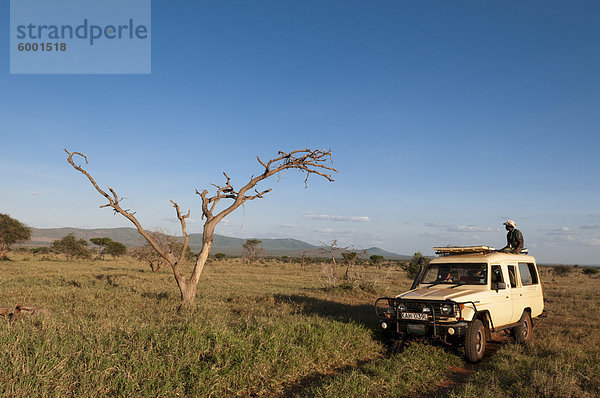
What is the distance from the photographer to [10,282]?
53.9 ft

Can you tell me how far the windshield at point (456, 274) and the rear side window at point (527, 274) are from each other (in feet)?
5.91

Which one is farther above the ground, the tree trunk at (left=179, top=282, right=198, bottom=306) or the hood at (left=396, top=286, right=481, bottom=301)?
the hood at (left=396, top=286, right=481, bottom=301)

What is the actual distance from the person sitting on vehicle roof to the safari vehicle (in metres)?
0.30

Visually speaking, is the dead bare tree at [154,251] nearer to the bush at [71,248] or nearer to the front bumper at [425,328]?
the bush at [71,248]

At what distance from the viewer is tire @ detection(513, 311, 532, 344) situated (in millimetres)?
9055

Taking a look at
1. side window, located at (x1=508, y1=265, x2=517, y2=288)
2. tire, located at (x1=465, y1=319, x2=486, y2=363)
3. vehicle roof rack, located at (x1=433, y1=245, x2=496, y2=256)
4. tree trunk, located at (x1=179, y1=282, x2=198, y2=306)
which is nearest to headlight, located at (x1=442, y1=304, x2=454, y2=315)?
tire, located at (x1=465, y1=319, x2=486, y2=363)

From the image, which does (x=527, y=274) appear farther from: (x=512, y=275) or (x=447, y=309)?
(x=447, y=309)

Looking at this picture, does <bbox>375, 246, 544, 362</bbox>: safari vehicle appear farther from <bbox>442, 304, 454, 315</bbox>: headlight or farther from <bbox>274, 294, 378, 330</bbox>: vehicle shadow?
<bbox>274, 294, 378, 330</bbox>: vehicle shadow

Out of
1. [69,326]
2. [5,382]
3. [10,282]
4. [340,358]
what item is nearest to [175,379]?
[5,382]

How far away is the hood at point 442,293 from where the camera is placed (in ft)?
24.5

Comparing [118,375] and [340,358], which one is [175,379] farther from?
[340,358]

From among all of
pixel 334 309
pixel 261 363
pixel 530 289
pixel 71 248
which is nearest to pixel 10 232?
pixel 71 248

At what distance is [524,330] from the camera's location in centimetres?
941

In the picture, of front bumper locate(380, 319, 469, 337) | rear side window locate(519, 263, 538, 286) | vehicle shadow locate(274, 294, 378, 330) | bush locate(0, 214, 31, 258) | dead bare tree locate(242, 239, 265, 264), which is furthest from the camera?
dead bare tree locate(242, 239, 265, 264)
